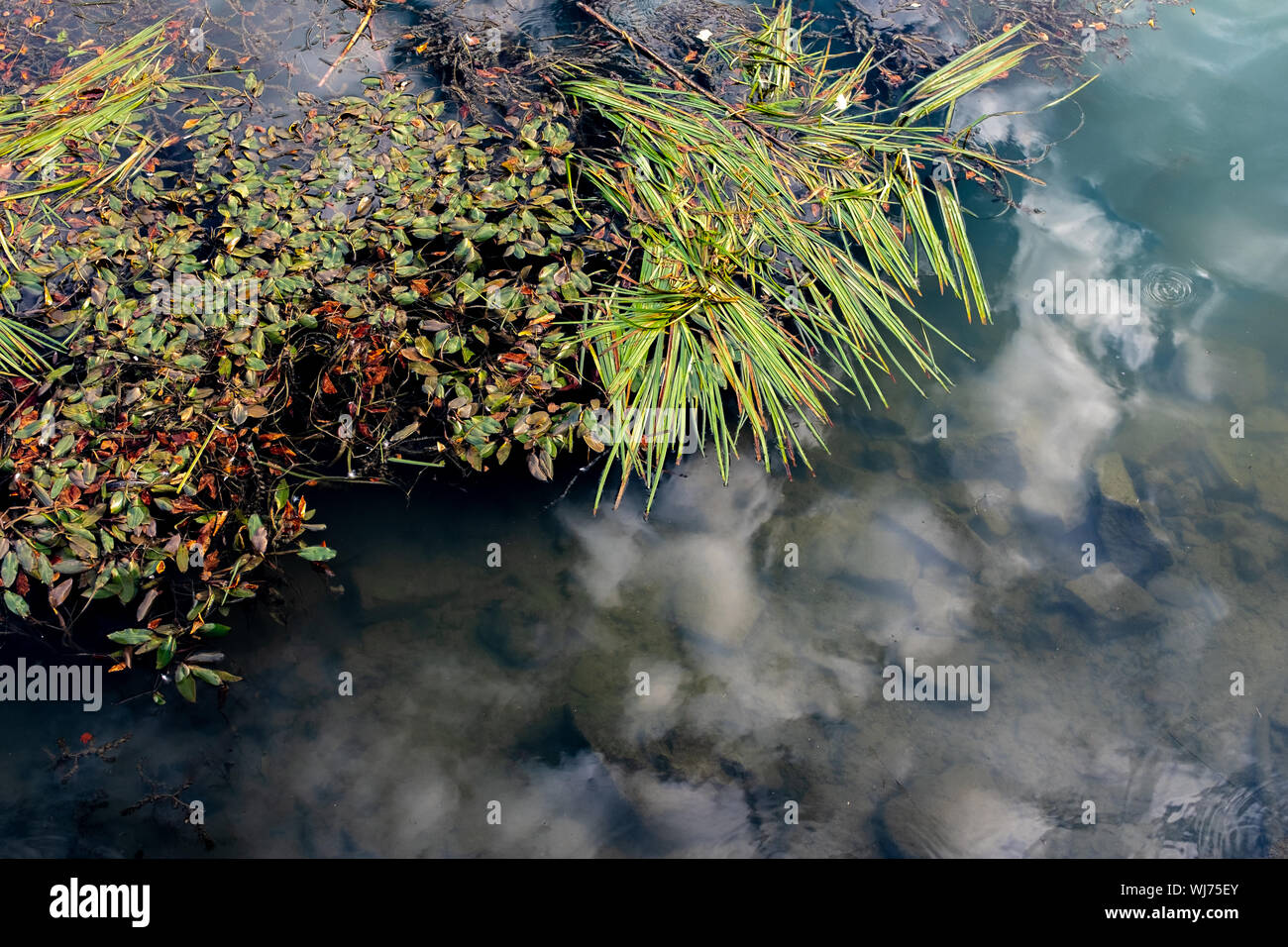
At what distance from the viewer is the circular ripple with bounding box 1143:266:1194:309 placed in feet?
8.19

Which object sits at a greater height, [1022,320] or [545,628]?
[1022,320]

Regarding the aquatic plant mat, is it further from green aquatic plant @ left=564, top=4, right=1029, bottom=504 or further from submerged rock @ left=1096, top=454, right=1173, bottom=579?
submerged rock @ left=1096, top=454, right=1173, bottom=579

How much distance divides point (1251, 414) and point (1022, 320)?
0.69 m

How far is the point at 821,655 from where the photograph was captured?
6.56ft

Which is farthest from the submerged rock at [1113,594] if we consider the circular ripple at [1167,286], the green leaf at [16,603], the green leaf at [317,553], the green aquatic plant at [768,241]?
the green leaf at [16,603]

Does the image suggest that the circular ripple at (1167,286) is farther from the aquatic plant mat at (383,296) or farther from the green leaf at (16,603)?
the green leaf at (16,603)

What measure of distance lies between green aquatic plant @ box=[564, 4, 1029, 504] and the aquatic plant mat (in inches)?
0.5

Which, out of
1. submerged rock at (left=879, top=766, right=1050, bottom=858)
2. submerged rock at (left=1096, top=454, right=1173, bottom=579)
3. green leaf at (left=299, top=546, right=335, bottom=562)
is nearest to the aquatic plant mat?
green leaf at (left=299, top=546, right=335, bottom=562)

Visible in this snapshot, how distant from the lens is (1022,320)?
2451 millimetres

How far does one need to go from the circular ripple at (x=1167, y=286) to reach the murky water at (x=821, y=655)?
7cm

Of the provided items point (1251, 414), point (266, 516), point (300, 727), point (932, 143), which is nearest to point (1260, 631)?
point (1251, 414)
